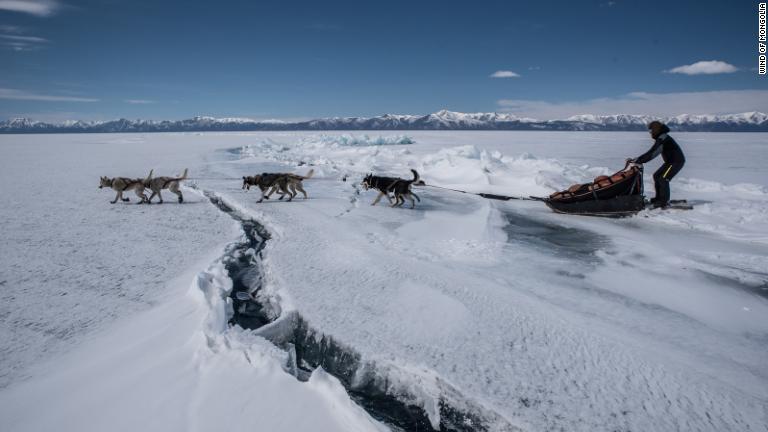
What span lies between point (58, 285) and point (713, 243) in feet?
25.5

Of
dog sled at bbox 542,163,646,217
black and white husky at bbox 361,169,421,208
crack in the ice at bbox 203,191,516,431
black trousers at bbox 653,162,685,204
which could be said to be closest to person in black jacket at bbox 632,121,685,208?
black trousers at bbox 653,162,685,204

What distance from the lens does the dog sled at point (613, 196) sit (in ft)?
22.5

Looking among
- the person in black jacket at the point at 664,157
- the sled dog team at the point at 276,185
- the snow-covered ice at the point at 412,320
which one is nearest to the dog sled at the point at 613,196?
the person in black jacket at the point at 664,157

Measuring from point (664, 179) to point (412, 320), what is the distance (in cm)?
634

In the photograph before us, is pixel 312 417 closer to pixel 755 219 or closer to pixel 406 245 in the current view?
pixel 406 245

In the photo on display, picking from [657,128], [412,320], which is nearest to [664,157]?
[657,128]

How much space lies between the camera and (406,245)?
516cm

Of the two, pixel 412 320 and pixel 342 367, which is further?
pixel 412 320

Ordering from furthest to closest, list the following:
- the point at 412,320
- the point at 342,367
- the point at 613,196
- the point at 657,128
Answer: the point at 613,196 < the point at 657,128 < the point at 412,320 < the point at 342,367

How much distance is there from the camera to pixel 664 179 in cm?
698

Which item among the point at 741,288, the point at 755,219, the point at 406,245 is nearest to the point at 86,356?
the point at 406,245

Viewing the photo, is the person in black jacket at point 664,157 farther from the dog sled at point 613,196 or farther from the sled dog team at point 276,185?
the sled dog team at point 276,185

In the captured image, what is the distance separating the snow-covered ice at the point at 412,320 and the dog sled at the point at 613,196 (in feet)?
1.63

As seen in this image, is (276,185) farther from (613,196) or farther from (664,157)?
(664,157)
